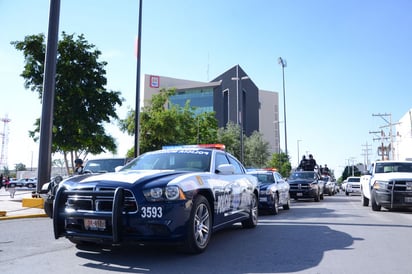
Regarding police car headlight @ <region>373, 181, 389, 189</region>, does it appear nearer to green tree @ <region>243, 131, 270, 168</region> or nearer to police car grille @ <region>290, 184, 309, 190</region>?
police car grille @ <region>290, 184, 309, 190</region>

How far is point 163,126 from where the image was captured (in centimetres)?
2592

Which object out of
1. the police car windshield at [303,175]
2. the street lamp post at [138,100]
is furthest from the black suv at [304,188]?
the street lamp post at [138,100]

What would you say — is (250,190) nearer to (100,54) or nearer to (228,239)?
(228,239)

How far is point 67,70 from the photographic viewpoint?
56.7 feet

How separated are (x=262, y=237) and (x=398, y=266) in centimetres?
278

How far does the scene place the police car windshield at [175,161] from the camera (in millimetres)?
6863

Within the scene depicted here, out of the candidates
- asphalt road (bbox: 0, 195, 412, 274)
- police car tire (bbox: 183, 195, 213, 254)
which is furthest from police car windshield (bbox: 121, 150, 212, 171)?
asphalt road (bbox: 0, 195, 412, 274)

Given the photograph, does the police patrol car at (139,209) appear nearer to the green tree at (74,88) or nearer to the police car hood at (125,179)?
the police car hood at (125,179)

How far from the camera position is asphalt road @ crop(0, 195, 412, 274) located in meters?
4.99

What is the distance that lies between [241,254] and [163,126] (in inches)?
807

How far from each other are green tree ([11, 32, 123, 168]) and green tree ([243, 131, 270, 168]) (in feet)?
Result: 117

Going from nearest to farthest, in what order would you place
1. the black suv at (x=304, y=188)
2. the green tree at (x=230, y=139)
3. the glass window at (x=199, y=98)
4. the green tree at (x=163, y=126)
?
the black suv at (x=304, y=188), the green tree at (x=163, y=126), the green tree at (x=230, y=139), the glass window at (x=199, y=98)

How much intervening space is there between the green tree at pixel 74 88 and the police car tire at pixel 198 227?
12360 millimetres

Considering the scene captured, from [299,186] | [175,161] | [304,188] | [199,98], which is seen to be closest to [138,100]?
[175,161]
